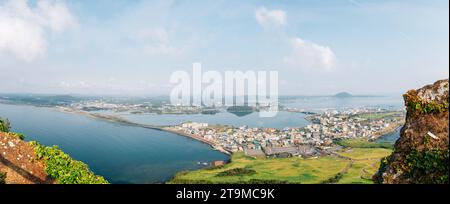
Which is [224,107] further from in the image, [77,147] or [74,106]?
[77,147]

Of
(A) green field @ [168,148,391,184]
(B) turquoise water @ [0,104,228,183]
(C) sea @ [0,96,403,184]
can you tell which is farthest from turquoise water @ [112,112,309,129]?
(A) green field @ [168,148,391,184]

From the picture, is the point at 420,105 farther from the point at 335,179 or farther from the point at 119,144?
the point at 119,144

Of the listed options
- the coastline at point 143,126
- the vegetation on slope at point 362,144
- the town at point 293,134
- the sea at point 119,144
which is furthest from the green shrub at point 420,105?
the coastline at point 143,126

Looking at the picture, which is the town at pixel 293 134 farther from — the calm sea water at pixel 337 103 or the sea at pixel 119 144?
the calm sea water at pixel 337 103

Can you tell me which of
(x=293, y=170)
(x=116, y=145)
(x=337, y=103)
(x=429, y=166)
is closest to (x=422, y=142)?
(x=429, y=166)

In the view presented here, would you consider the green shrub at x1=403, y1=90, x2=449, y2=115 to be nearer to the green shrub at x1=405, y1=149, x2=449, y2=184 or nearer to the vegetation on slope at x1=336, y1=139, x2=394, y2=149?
the green shrub at x1=405, y1=149, x2=449, y2=184
